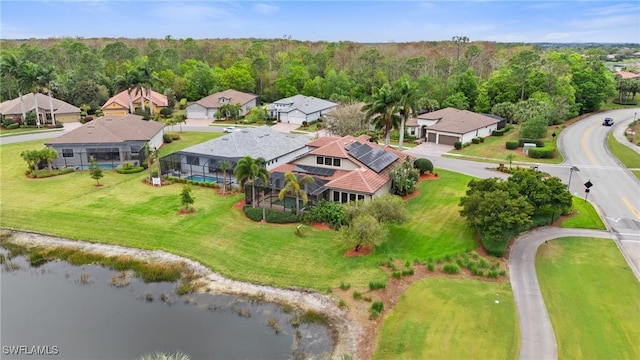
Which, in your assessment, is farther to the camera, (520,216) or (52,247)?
(52,247)

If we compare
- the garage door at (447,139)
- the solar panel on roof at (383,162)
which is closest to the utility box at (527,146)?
the garage door at (447,139)

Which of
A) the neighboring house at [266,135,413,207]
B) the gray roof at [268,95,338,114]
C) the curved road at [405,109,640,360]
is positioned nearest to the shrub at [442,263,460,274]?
the curved road at [405,109,640,360]

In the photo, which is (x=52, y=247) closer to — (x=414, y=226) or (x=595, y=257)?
(x=414, y=226)

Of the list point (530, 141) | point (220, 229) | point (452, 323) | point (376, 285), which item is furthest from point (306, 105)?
point (452, 323)

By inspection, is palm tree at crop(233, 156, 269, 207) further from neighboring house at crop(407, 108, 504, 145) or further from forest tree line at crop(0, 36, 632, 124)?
forest tree line at crop(0, 36, 632, 124)

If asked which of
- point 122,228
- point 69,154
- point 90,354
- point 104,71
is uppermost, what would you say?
point 104,71

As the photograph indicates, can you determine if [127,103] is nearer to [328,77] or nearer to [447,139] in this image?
[328,77]

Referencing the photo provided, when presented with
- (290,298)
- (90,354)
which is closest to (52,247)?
(90,354)
